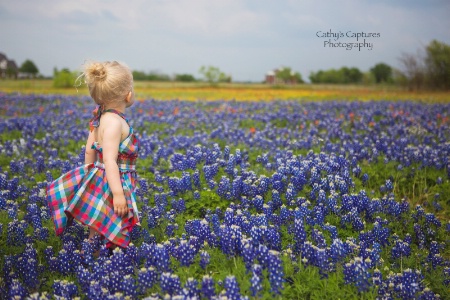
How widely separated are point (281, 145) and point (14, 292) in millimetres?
6562

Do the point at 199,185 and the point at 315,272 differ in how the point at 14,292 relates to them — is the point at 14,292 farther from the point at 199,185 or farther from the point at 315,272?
the point at 199,185

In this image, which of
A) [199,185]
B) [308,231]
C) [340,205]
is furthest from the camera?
[199,185]

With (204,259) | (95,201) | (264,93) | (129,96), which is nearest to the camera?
(204,259)

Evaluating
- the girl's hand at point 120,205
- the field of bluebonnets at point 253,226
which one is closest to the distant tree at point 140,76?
the field of bluebonnets at point 253,226

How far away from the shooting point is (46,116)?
47.6 feet

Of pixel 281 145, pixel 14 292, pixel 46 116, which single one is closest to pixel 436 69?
pixel 281 145

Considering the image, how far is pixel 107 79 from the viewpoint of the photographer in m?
4.40

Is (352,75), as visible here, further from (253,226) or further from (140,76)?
(253,226)

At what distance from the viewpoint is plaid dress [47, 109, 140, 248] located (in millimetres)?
4488

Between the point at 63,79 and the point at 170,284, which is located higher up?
the point at 63,79

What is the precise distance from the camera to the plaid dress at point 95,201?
4.49 metres

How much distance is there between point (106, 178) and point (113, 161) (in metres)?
0.30

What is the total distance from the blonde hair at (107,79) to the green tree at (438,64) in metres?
23.4

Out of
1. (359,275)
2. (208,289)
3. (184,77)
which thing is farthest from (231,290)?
(184,77)
